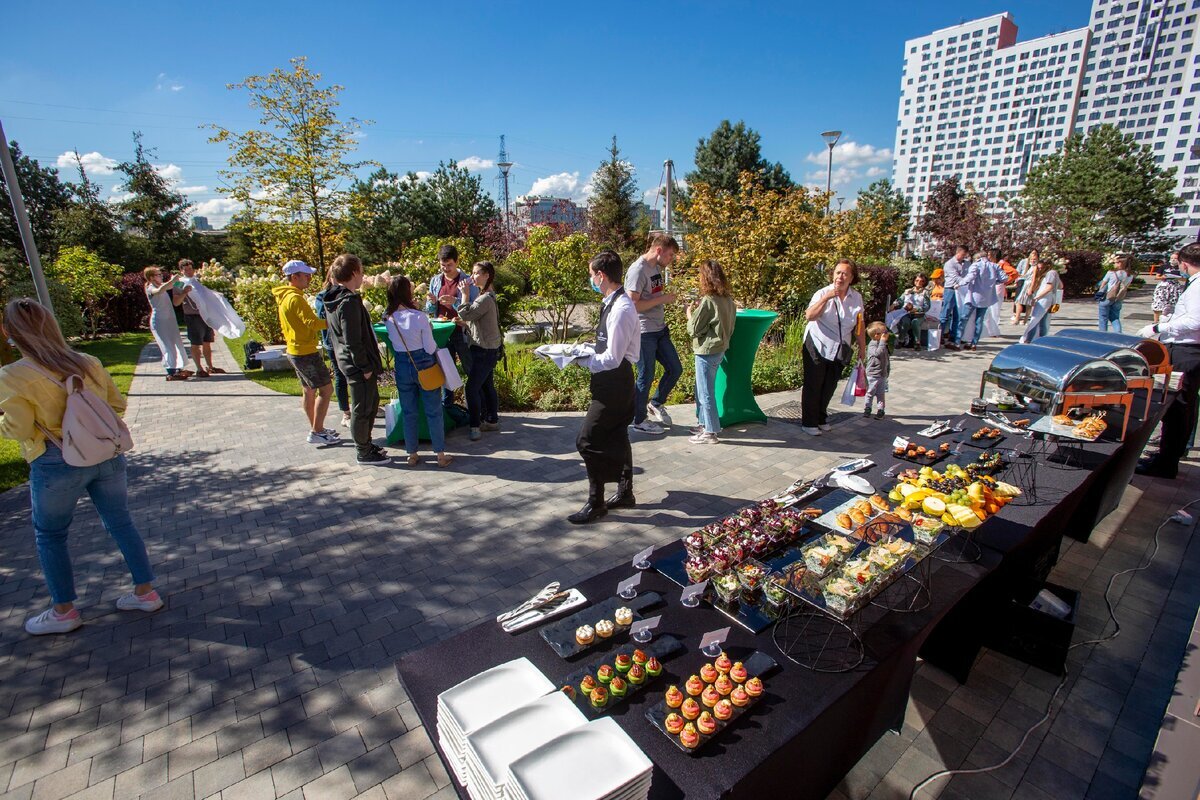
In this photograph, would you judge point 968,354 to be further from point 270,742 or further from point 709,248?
point 270,742

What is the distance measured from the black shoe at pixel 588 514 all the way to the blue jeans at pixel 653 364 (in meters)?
1.67

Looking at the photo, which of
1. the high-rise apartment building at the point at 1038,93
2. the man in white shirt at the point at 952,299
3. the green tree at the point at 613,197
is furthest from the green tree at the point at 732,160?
the high-rise apartment building at the point at 1038,93

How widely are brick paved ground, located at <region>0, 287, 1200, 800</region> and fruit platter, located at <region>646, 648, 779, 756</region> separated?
3.36 feet

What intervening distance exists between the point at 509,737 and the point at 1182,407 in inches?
239

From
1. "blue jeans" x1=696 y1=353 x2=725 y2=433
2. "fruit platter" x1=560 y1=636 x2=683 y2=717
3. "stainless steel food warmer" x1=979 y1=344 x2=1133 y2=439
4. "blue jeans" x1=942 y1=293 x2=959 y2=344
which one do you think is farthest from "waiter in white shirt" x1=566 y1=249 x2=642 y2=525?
"blue jeans" x1=942 y1=293 x2=959 y2=344

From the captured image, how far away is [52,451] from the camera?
2781mm

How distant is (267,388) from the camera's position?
8617mm

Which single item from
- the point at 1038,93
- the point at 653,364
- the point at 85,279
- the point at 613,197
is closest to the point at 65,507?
the point at 653,364

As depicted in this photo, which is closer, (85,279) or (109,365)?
(109,365)

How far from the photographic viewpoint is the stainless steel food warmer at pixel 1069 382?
3592 mm

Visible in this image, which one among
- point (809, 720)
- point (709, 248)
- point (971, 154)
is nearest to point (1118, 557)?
point (809, 720)

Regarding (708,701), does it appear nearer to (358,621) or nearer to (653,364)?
(358,621)

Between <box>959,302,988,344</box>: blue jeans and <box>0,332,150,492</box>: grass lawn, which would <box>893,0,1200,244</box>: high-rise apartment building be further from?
<box>0,332,150,492</box>: grass lawn

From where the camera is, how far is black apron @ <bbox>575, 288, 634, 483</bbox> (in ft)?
12.1
